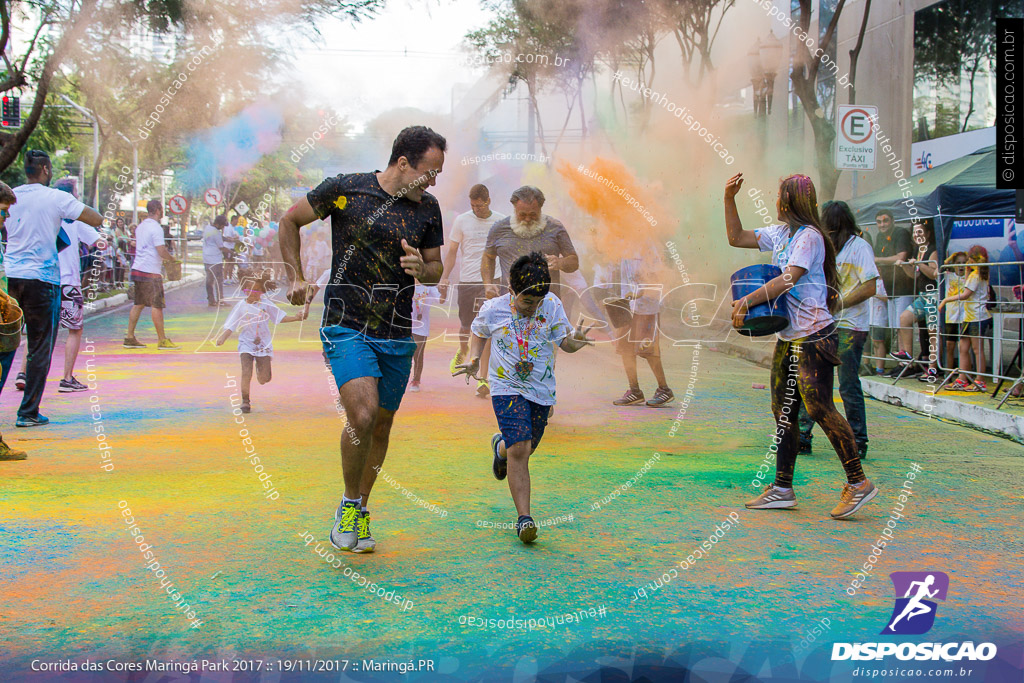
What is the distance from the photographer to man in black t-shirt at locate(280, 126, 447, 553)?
404cm

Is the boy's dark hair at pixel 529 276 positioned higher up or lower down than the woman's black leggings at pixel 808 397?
higher up

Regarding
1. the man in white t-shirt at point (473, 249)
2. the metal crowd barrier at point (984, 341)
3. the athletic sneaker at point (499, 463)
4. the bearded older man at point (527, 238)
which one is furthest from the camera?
the metal crowd barrier at point (984, 341)

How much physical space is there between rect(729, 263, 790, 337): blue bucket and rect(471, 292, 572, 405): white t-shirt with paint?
37.9 inches

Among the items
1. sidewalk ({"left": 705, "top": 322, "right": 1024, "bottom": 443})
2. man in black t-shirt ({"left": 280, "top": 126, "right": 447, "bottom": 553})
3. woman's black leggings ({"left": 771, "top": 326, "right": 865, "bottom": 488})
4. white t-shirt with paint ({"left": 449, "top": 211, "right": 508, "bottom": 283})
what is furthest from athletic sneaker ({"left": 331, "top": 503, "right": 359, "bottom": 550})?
sidewalk ({"left": 705, "top": 322, "right": 1024, "bottom": 443})

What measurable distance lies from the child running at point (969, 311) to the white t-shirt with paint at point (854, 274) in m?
3.40

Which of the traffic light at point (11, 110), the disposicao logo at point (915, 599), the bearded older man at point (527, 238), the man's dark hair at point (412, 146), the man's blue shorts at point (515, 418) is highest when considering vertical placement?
the traffic light at point (11, 110)

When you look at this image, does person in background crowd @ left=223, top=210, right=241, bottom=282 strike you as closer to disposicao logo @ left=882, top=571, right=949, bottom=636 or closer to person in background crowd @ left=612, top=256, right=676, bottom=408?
person in background crowd @ left=612, top=256, right=676, bottom=408

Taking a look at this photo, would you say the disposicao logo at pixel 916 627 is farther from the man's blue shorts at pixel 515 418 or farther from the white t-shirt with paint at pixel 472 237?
the white t-shirt with paint at pixel 472 237

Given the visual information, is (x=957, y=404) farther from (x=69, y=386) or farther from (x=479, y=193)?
(x=69, y=386)

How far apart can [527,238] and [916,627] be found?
14.8ft

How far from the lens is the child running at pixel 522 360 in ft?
14.4

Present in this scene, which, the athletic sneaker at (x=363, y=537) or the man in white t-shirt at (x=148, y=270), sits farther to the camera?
the man in white t-shirt at (x=148, y=270)

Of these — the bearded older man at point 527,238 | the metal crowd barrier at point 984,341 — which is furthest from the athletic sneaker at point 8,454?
the metal crowd barrier at point 984,341

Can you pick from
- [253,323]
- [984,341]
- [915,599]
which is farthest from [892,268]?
[915,599]
